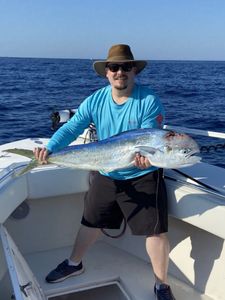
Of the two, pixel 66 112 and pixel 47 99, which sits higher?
pixel 66 112

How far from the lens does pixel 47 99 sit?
687 inches

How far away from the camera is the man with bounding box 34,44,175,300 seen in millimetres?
3037

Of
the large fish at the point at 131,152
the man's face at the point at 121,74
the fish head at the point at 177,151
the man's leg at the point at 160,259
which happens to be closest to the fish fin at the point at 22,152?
the large fish at the point at 131,152

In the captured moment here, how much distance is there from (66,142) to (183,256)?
4.23 ft

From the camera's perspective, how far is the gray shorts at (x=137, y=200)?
3096 millimetres

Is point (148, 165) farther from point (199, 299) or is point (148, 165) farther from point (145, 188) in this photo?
point (199, 299)

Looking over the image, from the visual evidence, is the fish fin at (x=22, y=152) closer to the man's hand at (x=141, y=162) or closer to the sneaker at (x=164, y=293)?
the man's hand at (x=141, y=162)

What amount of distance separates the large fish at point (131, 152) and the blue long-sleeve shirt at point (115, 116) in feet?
0.56

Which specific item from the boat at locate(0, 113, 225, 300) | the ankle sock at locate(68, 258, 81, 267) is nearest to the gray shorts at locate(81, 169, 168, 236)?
the boat at locate(0, 113, 225, 300)

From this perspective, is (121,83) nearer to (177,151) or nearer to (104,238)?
(177,151)

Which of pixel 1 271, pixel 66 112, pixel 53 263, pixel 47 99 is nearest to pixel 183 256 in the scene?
pixel 53 263

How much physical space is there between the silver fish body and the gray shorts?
0.88 feet

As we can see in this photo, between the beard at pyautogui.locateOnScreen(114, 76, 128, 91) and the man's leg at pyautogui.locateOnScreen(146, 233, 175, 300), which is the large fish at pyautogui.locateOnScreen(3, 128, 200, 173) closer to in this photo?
the beard at pyautogui.locateOnScreen(114, 76, 128, 91)

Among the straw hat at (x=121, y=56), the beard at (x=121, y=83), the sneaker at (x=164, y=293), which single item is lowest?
the sneaker at (x=164, y=293)
